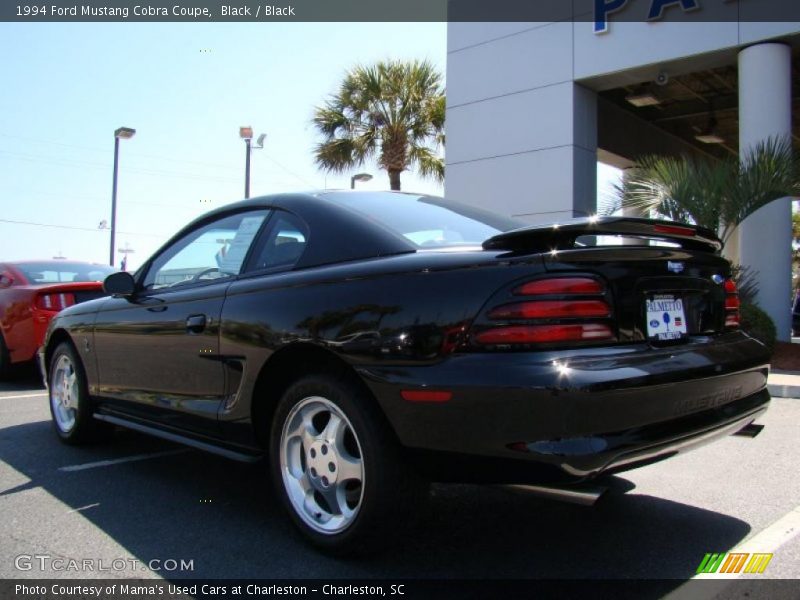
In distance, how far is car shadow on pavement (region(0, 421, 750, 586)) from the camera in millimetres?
2598

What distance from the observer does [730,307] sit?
304cm

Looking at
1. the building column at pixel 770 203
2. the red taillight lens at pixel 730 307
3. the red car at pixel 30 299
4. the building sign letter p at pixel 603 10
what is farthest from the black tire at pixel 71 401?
the building sign letter p at pixel 603 10

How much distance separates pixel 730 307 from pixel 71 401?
13.1 feet

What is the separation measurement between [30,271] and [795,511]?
7.45 metres

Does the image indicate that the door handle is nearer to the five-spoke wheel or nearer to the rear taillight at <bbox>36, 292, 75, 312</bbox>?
the five-spoke wheel

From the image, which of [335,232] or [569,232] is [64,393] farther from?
[569,232]

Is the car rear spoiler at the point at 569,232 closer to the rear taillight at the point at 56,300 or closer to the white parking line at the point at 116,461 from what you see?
the white parking line at the point at 116,461

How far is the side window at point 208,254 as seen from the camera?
343 centimetres

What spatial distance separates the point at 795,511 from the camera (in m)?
3.24

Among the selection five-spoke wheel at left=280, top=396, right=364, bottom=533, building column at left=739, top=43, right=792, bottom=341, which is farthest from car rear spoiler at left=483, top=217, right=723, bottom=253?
building column at left=739, top=43, right=792, bottom=341

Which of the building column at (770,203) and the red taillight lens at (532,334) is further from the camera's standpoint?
the building column at (770,203)

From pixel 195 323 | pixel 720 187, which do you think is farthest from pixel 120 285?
pixel 720 187

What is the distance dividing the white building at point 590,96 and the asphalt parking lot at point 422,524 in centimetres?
789

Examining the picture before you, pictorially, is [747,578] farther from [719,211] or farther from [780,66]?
[780,66]
